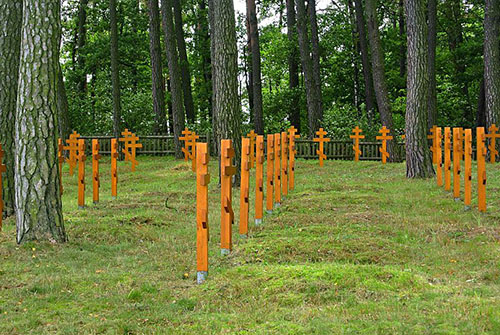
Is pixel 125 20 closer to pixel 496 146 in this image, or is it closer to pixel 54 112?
pixel 496 146

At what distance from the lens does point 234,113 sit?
15797 millimetres

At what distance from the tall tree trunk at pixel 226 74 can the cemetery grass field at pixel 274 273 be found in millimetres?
3192

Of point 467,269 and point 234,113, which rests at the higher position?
point 234,113

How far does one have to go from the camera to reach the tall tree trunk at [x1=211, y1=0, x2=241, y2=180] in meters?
15.7

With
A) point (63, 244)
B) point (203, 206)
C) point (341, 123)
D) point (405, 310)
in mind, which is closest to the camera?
point (405, 310)

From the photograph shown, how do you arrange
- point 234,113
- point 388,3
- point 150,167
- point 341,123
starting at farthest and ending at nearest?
point 388,3
point 341,123
point 150,167
point 234,113

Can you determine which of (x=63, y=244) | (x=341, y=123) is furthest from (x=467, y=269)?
(x=341, y=123)

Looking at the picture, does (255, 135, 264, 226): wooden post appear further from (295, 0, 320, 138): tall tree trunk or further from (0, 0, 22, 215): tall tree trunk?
(295, 0, 320, 138): tall tree trunk

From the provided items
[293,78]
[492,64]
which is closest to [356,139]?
[492,64]

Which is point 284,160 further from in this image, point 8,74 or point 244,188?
point 8,74

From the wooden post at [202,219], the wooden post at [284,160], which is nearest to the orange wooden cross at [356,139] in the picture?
the wooden post at [284,160]

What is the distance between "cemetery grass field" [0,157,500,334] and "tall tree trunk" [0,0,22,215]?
117 centimetres

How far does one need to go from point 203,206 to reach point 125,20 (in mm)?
36276

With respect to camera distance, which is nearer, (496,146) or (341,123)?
(496,146)
